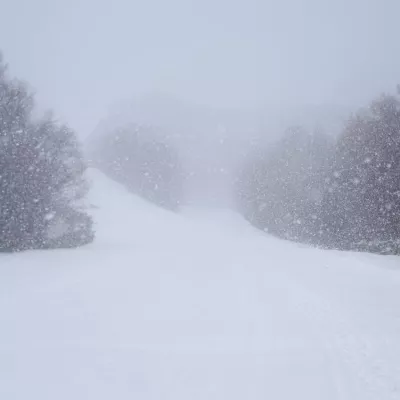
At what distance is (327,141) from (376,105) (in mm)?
7861

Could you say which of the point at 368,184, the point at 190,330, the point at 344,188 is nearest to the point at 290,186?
the point at 344,188

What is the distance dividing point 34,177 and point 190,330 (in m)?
8.02

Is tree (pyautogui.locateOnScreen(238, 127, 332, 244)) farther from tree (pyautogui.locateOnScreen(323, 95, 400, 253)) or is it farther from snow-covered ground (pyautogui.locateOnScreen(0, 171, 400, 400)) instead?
snow-covered ground (pyautogui.locateOnScreen(0, 171, 400, 400))

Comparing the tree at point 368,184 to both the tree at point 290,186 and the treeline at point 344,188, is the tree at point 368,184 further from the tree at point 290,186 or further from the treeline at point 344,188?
the tree at point 290,186

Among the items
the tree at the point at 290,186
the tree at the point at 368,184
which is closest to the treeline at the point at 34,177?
the tree at the point at 368,184

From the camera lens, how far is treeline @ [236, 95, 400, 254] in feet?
55.7

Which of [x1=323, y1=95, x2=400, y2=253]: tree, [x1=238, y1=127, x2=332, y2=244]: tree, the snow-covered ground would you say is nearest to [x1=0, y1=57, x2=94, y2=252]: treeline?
the snow-covered ground

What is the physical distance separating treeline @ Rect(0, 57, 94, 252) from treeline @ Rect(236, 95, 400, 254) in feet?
47.7

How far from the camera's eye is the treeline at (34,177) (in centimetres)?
1041

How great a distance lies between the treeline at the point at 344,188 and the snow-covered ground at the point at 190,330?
7.31m

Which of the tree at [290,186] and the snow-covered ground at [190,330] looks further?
the tree at [290,186]

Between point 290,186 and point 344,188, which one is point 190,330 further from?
point 290,186

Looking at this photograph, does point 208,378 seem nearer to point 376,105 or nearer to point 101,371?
point 101,371

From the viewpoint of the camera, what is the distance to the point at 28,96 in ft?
38.0
